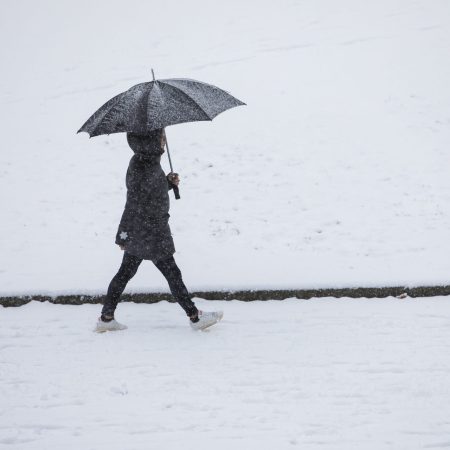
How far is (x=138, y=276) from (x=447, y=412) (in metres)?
3.50

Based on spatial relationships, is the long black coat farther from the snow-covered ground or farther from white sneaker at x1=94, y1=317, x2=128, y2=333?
the snow-covered ground

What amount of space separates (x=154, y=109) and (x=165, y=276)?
1.49 m

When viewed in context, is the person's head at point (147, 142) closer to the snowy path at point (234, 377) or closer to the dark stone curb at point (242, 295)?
the snowy path at point (234, 377)

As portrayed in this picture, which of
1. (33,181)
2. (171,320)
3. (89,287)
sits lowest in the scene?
(171,320)

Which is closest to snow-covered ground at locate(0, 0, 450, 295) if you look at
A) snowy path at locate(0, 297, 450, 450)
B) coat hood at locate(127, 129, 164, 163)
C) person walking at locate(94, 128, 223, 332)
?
snowy path at locate(0, 297, 450, 450)

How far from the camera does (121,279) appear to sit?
16.5ft

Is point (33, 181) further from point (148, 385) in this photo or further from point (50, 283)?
point (148, 385)

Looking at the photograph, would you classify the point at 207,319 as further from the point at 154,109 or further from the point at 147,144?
the point at 154,109

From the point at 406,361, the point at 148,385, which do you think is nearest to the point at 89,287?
the point at 148,385

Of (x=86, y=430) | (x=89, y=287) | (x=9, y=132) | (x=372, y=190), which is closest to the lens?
(x=86, y=430)

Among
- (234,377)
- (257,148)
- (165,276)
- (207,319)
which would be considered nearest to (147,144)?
(165,276)

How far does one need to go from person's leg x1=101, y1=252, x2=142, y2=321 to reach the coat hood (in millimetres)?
902

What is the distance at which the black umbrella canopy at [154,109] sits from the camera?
438 centimetres

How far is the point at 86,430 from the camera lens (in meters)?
3.95
